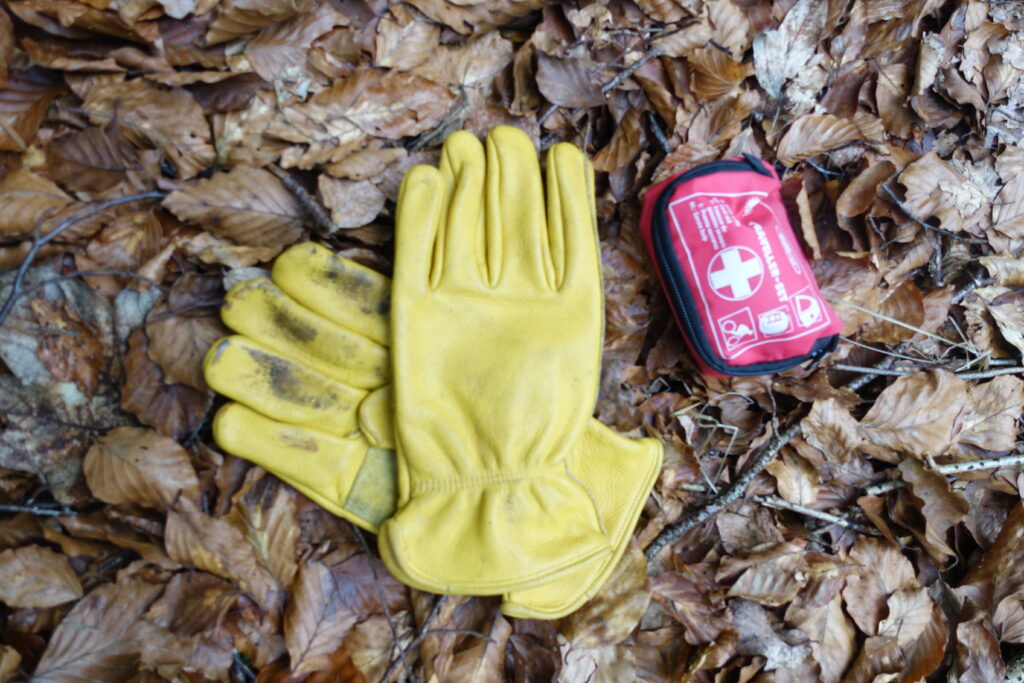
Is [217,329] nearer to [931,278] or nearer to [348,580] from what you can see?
[348,580]

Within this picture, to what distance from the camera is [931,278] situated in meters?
1.91

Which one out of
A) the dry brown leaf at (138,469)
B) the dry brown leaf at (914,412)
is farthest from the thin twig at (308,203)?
the dry brown leaf at (914,412)

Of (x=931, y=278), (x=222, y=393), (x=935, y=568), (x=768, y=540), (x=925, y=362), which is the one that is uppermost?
(x=222, y=393)

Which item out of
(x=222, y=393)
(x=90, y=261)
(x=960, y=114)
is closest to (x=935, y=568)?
(x=960, y=114)

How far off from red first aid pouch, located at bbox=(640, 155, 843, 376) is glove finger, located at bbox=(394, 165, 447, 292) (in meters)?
0.61

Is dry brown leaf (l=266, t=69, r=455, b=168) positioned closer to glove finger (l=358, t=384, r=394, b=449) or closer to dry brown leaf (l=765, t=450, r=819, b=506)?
glove finger (l=358, t=384, r=394, b=449)

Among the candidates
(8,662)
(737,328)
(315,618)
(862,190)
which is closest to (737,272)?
(737,328)

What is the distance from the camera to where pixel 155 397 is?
5.12ft

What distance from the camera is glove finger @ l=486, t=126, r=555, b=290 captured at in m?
1.56

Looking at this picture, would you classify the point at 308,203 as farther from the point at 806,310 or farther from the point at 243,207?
the point at 806,310

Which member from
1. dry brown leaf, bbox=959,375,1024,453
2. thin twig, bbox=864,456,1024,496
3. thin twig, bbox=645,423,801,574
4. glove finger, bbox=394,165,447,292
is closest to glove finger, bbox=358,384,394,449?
glove finger, bbox=394,165,447,292

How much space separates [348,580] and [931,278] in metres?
1.94

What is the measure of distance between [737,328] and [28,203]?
178 cm

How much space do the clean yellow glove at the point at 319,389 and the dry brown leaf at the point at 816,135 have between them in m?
1.24
